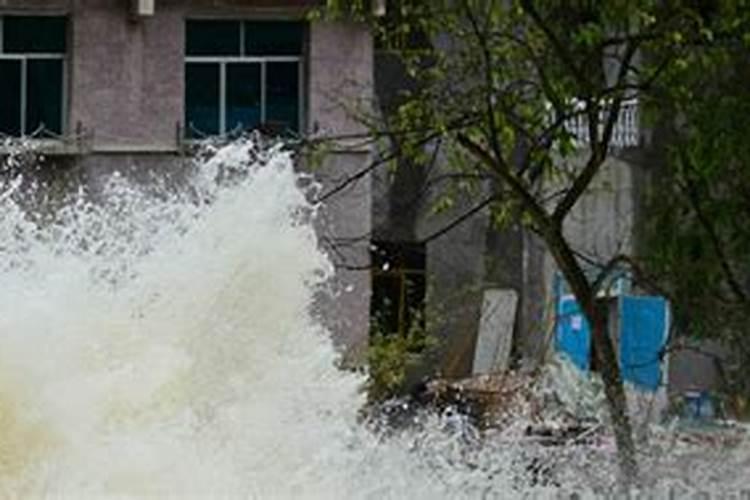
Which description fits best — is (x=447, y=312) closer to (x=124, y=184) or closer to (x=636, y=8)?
(x=124, y=184)

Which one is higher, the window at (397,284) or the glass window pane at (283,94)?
the glass window pane at (283,94)

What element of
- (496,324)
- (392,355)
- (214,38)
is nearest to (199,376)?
(392,355)

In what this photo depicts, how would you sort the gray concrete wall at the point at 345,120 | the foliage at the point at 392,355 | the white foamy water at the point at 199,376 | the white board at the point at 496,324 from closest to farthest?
1. the white foamy water at the point at 199,376
2. the foliage at the point at 392,355
3. the gray concrete wall at the point at 345,120
4. the white board at the point at 496,324

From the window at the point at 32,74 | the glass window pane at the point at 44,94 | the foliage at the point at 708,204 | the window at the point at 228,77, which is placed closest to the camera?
the foliage at the point at 708,204

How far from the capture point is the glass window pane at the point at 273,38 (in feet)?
65.9

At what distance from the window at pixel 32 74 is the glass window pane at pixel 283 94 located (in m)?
1.89

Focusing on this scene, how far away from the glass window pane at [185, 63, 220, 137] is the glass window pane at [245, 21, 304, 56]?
0.40 metres

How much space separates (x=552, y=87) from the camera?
27.3 feet

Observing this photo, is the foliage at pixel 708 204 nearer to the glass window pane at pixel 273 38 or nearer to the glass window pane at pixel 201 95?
the glass window pane at pixel 201 95

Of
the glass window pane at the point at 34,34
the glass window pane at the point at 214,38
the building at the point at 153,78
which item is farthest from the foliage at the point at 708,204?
the glass window pane at the point at 34,34

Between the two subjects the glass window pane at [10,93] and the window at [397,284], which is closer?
the glass window pane at [10,93]

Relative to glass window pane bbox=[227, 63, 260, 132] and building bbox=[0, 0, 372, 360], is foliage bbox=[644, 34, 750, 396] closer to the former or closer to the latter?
building bbox=[0, 0, 372, 360]

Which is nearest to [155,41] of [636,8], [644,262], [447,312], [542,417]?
[447,312]

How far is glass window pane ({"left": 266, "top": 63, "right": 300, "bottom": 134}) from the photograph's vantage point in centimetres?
2017
